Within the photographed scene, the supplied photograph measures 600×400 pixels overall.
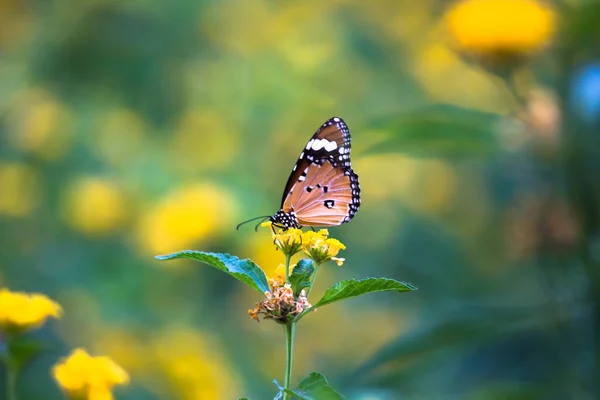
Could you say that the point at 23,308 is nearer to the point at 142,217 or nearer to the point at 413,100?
the point at 142,217

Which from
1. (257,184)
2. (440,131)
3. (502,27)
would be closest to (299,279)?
(440,131)

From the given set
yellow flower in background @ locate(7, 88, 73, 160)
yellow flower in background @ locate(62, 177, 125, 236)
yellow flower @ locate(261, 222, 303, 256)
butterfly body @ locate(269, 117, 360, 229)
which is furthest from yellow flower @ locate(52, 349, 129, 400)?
yellow flower in background @ locate(7, 88, 73, 160)

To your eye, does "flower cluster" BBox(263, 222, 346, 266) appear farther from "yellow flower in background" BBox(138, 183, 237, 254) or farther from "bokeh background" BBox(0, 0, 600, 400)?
"yellow flower in background" BBox(138, 183, 237, 254)

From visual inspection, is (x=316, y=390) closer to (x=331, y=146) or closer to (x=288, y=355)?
(x=288, y=355)

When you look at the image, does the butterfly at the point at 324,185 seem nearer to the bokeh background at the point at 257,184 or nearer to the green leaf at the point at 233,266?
the bokeh background at the point at 257,184

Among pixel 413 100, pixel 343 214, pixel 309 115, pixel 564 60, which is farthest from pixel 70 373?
pixel 413 100

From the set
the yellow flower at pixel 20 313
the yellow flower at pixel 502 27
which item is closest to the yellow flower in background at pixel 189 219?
the yellow flower at pixel 502 27
